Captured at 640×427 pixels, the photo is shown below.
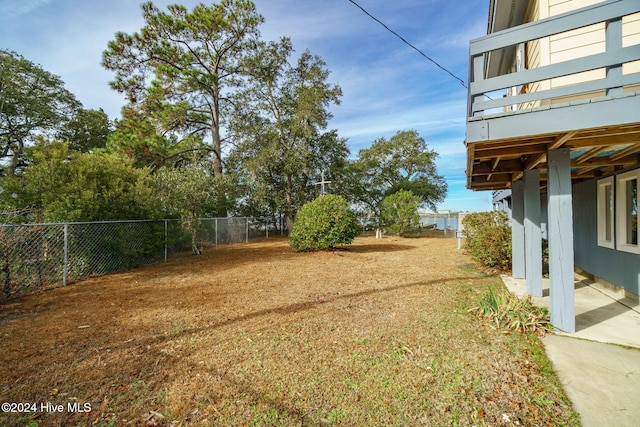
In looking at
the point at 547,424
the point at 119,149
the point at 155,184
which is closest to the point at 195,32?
the point at 119,149

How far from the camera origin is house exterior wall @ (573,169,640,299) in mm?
4375

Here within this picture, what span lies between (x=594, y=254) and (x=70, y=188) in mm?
11576

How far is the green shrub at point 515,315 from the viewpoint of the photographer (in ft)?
11.4

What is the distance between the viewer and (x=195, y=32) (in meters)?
14.7

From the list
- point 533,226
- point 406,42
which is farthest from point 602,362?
point 406,42

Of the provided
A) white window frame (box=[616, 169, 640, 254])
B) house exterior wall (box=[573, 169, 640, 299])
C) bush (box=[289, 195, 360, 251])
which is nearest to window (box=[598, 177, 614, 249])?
house exterior wall (box=[573, 169, 640, 299])

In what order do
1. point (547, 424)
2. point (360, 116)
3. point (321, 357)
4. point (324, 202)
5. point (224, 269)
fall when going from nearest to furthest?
1. point (547, 424)
2. point (321, 357)
3. point (224, 269)
4. point (324, 202)
5. point (360, 116)

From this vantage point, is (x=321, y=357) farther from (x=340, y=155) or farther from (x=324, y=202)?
(x=340, y=155)

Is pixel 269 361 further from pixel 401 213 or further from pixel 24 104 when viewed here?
pixel 24 104

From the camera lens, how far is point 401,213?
56.1 feet

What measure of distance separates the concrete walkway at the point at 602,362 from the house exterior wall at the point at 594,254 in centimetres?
47

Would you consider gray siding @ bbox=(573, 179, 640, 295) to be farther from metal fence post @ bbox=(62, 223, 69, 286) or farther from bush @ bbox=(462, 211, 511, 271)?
metal fence post @ bbox=(62, 223, 69, 286)

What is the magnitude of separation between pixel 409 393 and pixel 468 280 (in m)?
4.70

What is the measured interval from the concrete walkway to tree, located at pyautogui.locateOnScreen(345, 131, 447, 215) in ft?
66.7
